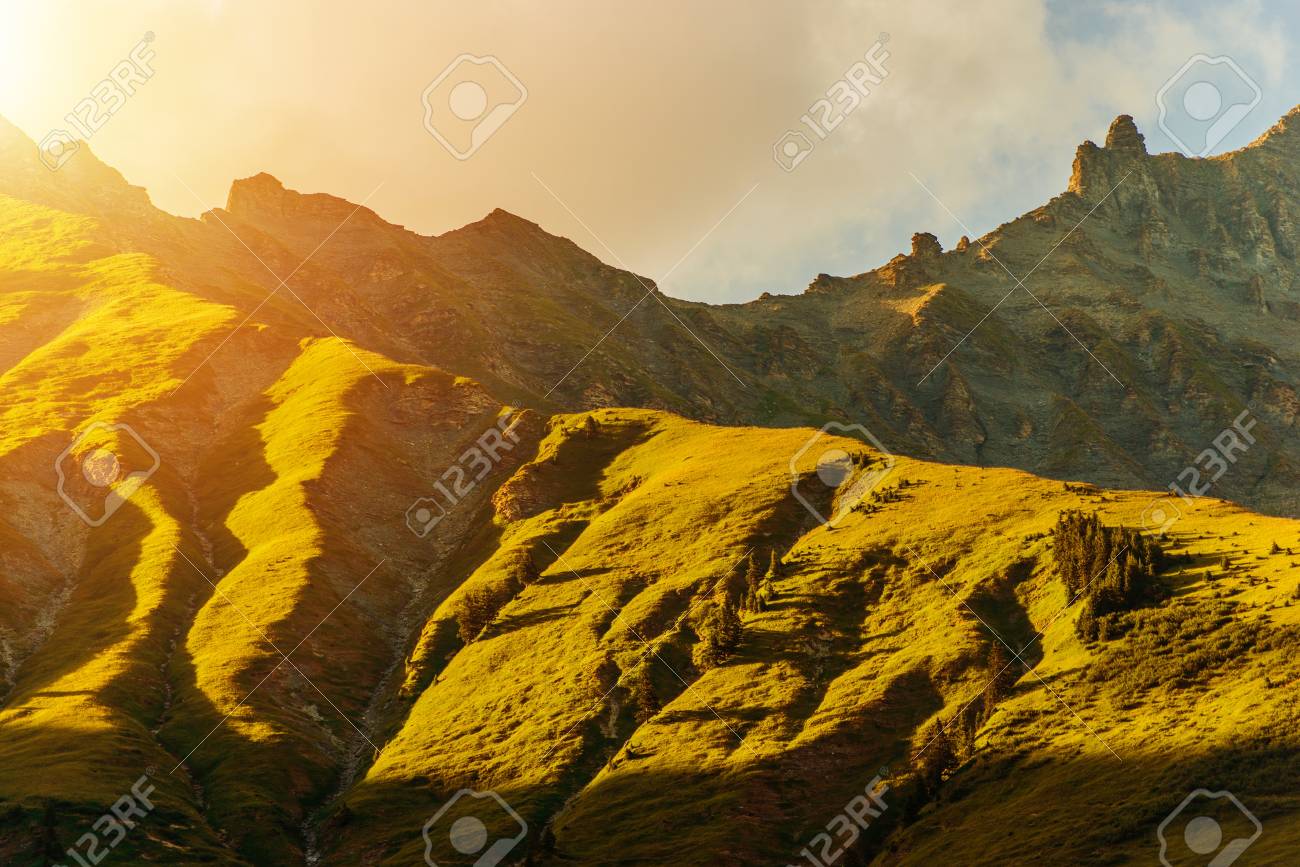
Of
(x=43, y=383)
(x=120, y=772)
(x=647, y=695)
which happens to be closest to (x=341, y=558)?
(x=120, y=772)

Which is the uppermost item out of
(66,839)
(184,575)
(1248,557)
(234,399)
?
(234,399)

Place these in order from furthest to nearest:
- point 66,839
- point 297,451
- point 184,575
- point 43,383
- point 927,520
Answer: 1. point 43,383
2. point 297,451
3. point 184,575
4. point 927,520
5. point 66,839

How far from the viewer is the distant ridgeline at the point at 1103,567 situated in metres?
75.6

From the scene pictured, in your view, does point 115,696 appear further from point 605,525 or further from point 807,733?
point 807,733

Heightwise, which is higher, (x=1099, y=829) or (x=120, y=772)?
(x=120, y=772)

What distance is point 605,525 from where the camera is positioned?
132 meters

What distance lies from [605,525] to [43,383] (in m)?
122
